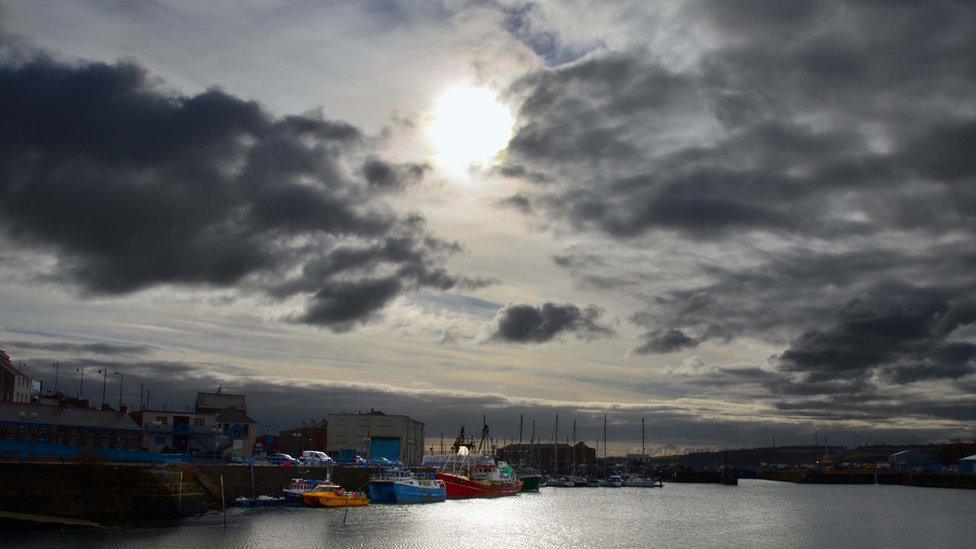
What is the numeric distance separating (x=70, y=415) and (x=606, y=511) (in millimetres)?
76294

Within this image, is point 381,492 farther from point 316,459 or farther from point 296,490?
point 316,459

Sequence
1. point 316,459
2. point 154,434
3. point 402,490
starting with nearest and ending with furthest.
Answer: point 402,490 → point 154,434 → point 316,459

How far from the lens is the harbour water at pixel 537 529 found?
74875mm

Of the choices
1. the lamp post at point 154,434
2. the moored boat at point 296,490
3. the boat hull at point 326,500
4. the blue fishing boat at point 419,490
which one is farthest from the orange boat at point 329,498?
the lamp post at point 154,434

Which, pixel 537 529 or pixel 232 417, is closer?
pixel 537 529

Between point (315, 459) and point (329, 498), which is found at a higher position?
point (315, 459)

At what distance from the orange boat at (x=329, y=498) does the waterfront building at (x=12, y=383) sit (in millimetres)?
51825

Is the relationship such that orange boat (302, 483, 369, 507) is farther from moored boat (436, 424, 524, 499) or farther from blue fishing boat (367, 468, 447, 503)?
moored boat (436, 424, 524, 499)

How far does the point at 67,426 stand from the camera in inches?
4272

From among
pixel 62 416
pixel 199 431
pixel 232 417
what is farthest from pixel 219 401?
pixel 62 416

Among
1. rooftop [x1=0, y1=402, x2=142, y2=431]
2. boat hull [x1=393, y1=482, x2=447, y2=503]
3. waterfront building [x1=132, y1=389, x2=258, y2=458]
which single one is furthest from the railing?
boat hull [x1=393, y1=482, x2=447, y2=503]

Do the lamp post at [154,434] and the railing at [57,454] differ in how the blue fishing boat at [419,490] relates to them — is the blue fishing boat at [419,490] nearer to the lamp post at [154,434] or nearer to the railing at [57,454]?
the lamp post at [154,434]

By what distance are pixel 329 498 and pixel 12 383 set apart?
5948 centimetres

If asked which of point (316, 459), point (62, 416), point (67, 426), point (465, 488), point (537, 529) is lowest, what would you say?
point (465, 488)
